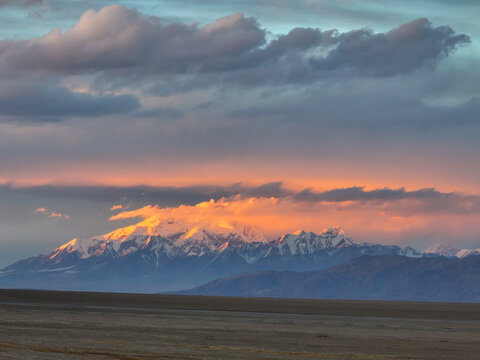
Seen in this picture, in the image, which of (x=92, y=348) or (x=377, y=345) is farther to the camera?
(x=377, y=345)

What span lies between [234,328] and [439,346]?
2226 centimetres

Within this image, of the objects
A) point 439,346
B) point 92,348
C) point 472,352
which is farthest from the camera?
point 439,346

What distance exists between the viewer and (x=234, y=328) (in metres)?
77.7

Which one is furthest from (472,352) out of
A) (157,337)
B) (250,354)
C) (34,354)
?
(34,354)

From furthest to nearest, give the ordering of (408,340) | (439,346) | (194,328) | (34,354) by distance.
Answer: (194,328)
(408,340)
(439,346)
(34,354)

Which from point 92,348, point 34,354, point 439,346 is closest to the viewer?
point 34,354

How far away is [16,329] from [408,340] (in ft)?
101

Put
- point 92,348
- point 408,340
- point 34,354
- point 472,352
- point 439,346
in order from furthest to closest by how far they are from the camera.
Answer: point 408,340
point 439,346
point 472,352
point 92,348
point 34,354

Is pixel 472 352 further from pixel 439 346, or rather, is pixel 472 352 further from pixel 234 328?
pixel 234 328

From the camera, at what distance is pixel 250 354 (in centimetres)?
4944

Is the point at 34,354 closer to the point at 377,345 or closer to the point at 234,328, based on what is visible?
the point at 377,345

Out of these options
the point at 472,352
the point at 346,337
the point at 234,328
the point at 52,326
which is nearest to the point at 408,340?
the point at 346,337

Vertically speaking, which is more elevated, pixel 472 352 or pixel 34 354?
pixel 34 354

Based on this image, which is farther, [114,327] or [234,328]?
[234,328]
